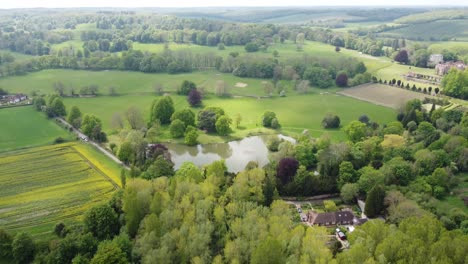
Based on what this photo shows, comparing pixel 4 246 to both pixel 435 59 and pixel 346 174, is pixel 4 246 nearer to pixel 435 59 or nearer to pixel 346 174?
pixel 346 174

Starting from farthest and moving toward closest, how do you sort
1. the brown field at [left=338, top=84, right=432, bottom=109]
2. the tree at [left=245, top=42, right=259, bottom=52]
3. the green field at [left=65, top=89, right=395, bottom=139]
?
the tree at [left=245, top=42, right=259, bottom=52], the brown field at [left=338, top=84, right=432, bottom=109], the green field at [left=65, top=89, right=395, bottom=139]

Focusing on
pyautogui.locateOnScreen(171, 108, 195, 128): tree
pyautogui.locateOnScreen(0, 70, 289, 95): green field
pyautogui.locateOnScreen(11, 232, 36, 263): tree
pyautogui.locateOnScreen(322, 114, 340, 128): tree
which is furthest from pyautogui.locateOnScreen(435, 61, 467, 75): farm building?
pyautogui.locateOnScreen(11, 232, 36, 263): tree

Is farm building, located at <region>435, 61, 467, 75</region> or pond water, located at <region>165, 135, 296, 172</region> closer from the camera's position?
pond water, located at <region>165, 135, 296, 172</region>

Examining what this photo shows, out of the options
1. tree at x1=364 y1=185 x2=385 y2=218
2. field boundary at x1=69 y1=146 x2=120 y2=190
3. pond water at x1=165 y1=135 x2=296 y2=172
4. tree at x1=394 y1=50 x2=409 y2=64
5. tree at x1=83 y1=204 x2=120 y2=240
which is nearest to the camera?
tree at x1=83 y1=204 x2=120 y2=240

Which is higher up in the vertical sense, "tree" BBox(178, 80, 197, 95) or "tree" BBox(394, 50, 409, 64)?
"tree" BBox(394, 50, 409, 64)

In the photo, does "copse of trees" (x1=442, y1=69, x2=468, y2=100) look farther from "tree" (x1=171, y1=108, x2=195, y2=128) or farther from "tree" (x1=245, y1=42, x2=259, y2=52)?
"tree" (x1=245, y1=42, x2=259, y2=52)

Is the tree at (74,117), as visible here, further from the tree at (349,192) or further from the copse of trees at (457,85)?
the copse of trees at (457,85)
